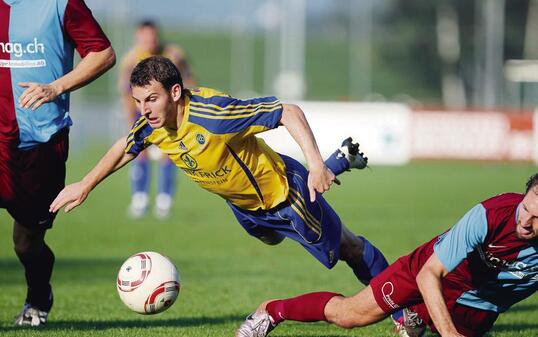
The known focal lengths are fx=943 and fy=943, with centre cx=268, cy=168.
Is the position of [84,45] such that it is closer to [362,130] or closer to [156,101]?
[156,101]

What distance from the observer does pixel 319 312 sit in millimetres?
6094

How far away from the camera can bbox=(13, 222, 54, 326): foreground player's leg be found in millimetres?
6852

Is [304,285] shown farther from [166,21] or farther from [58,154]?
[166,21]

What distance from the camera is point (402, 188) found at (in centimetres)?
2119

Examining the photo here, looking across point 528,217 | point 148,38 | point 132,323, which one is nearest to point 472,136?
point 148,38

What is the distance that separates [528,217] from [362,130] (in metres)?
21.0

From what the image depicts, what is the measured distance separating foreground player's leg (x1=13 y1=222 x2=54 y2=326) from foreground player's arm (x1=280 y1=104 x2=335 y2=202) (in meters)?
2.15

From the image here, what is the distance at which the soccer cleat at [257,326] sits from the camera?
6.19m

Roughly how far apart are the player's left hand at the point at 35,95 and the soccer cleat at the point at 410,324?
2.76 m

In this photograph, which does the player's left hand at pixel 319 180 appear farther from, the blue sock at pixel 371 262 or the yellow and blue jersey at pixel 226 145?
the blue sock at pixel 371 262

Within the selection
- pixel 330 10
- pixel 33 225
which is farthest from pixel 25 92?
pixel 330 10

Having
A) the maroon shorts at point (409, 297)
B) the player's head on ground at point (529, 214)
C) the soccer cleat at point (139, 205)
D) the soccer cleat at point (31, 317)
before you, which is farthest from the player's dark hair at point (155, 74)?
the soccer cleat at point (139, 205)

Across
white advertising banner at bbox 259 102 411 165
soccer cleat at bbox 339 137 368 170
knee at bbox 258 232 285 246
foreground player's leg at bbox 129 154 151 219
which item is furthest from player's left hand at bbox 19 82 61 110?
white advertising banner at bbox 259 102 411 165

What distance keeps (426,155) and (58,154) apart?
21.3 metres
